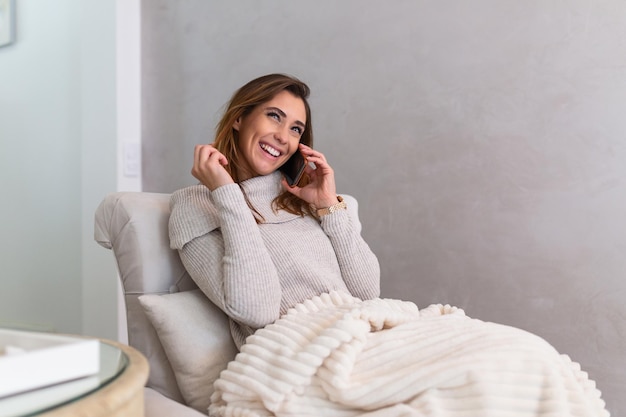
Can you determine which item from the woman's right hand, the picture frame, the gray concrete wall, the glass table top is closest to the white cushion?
the woman's right hand

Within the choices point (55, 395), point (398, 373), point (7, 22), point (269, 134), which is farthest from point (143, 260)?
point (7, 22)

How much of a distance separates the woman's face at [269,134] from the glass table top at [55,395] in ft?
3.30

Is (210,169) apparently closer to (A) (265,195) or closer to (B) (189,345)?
(A) (265,195)

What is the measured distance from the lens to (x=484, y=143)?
6.28 feet

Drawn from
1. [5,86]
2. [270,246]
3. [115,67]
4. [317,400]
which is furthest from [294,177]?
[5,86]

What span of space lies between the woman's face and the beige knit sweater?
52 mm

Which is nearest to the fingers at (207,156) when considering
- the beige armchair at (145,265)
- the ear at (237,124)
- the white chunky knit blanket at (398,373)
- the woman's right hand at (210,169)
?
the woman's right hand at (210,169)

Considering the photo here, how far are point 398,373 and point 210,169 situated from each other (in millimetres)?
652

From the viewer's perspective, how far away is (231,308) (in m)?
1.25

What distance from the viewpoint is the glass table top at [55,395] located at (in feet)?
1.74

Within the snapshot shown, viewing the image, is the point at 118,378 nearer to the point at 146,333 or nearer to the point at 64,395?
the point at 64,395

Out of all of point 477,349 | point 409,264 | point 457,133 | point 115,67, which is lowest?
point 409,264

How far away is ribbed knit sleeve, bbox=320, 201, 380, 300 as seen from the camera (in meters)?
1.62

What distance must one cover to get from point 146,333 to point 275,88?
725mm
